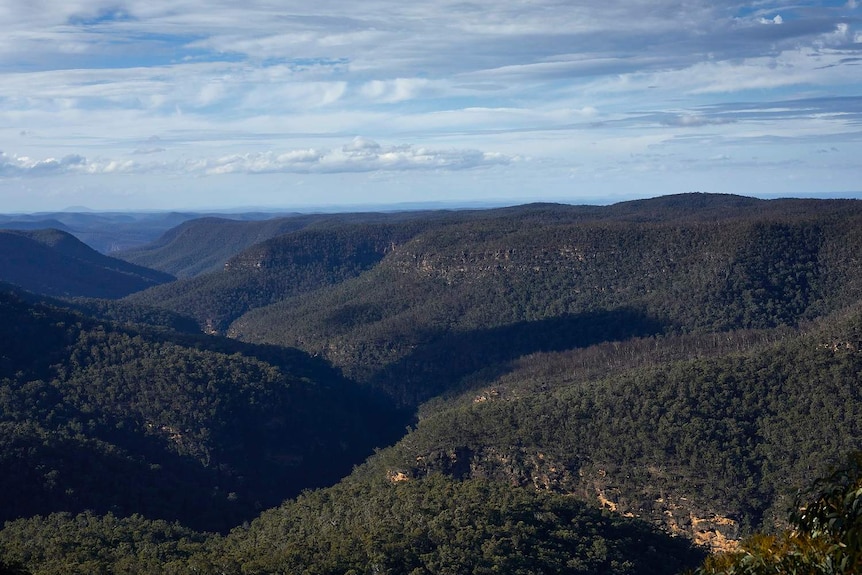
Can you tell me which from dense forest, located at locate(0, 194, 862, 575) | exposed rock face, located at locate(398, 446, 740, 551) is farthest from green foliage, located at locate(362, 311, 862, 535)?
dense forest, located at locate(0, 194, 862, 575)

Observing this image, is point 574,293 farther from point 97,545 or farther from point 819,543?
point 819,543

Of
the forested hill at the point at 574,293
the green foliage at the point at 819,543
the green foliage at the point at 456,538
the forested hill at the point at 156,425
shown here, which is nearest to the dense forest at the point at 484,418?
the green foliage at the point at 819,543

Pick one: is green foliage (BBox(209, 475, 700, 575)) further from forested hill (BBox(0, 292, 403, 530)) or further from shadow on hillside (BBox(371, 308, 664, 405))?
shadow on hillside (BBox(371, 308, 664, 405))

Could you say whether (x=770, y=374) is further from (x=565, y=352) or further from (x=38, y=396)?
(x=38, y=396)

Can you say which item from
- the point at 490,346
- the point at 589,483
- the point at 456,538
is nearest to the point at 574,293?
the point at 490,346

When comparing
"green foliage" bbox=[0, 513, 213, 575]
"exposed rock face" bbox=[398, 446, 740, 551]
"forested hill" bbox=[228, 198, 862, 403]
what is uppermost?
"forested hill" bbox=[228, 198, 862, 403]
